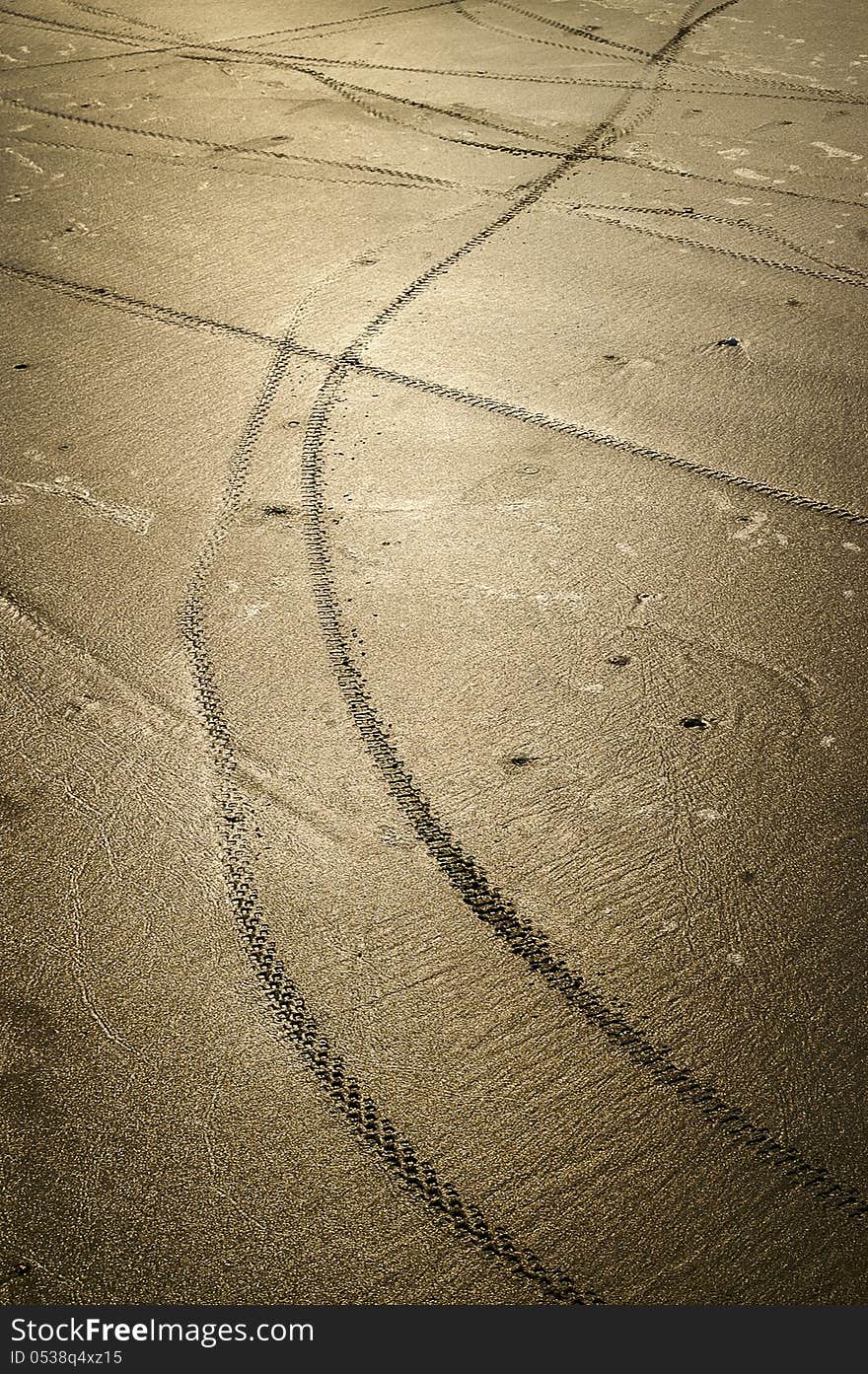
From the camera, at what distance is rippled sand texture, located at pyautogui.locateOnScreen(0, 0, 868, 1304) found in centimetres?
161

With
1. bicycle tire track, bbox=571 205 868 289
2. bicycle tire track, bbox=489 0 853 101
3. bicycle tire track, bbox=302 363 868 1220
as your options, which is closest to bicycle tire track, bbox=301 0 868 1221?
bicycle tire track, bbox=302 363 868 1220

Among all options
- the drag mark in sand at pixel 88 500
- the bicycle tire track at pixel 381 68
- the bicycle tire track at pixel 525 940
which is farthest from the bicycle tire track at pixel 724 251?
the drag mark in sand at pixel 88 500

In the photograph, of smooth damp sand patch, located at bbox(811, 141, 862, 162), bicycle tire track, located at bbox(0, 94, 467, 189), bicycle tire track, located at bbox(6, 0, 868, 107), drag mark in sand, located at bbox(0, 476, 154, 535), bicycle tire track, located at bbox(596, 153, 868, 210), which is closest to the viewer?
drag mark in sand, located at bbox(0, 476, 154, 535)

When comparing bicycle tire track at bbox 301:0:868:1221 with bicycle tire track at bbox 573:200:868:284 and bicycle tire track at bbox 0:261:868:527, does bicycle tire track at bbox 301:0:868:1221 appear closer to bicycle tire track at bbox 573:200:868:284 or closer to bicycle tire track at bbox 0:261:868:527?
bicycle tire track at bbox 0:261:868:527

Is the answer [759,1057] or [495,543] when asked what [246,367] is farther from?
[759,1057]

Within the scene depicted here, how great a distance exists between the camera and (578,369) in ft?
10.9

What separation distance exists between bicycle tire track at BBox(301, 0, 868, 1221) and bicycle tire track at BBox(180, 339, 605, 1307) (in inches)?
10.2

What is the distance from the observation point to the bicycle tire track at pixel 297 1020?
1.56 metres

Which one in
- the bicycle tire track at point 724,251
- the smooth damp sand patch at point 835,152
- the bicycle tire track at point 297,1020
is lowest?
the bicycle tire track at point 297,1020

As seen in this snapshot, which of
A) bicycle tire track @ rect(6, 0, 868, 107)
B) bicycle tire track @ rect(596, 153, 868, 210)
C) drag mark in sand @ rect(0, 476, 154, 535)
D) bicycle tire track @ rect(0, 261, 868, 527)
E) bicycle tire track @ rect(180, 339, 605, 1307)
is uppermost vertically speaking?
bicycle tire track @ rect(6, 0, 868, 107)

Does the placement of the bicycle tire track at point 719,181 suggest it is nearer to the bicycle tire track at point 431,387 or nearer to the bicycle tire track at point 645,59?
the bicycle tire track at point 645,59

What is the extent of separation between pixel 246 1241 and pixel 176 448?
→ 81.0 inches

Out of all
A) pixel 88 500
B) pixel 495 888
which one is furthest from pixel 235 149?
pixel 495 888

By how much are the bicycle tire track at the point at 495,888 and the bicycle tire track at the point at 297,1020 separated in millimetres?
258
